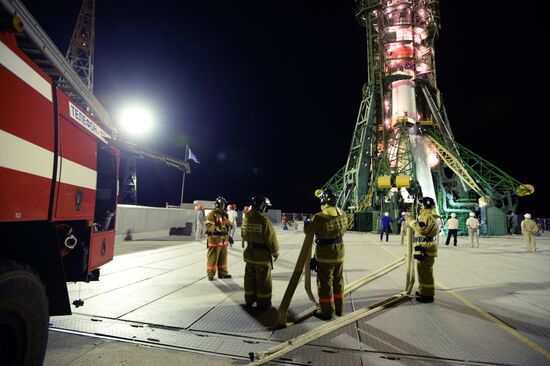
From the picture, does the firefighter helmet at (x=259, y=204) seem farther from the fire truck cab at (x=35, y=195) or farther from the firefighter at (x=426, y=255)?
the firefighter at (x=426, y=255)

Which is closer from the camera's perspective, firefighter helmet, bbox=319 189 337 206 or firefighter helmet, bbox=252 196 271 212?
firefighter helmet, bbox=319 189 337 206

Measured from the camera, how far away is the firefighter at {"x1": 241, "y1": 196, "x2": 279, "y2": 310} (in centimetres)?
505

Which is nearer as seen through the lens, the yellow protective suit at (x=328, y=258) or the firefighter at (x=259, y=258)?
the yellow protective suit at (x=328, y=258)

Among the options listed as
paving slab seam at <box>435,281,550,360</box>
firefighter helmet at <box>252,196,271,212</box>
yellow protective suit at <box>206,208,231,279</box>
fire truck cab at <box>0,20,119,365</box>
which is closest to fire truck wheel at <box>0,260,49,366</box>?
fire truck cab at <box>0,20,119,365</box>

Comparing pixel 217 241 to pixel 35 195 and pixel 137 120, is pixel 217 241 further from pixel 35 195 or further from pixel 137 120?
pixel 137 120

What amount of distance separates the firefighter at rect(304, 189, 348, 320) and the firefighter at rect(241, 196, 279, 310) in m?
0.77

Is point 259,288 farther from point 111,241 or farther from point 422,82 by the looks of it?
point 422,82

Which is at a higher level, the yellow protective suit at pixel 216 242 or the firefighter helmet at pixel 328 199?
the firefighter helmet at pixel 328 199

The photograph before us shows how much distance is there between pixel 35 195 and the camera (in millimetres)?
2551

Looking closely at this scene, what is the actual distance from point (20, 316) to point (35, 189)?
102cm

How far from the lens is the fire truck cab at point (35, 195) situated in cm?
217

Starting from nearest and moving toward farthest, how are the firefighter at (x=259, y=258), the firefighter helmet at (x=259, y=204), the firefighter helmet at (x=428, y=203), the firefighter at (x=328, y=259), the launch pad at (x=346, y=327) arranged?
the launch pad at (x=346, y=327), the firefighter at (x=328, y=259), the firefighter at (x=259, y=258), the firefighter helmet at (x=259, y=204), the firefighter helmet at (x=428, y=203)

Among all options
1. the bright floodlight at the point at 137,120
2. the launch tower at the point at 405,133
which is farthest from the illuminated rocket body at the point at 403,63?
the bright floodlight at the point at 137,120

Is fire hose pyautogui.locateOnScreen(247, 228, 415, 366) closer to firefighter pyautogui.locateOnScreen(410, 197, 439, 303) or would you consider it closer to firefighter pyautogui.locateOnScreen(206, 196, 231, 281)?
firefighter pyautogui.locateOnScreen(410, 197, 439, 303)
